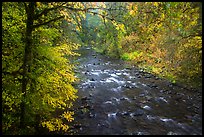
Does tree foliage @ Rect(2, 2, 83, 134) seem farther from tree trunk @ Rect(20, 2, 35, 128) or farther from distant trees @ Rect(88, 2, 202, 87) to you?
distant trees @ Rect(88, 2, 202, 87)

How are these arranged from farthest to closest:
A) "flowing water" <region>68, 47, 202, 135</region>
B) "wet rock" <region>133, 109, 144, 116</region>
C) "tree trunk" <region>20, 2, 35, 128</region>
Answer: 1. "wet rock" <region>133, 109, 144, 116</region>
2. "flowing water" <region>68, 47, 202, 135</region>
3. "tree trunk" <region>20, 2, 35, 128</region>

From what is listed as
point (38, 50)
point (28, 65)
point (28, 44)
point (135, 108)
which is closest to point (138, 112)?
point (135, 108)

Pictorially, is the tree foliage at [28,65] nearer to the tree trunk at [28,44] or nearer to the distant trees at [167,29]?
the tree trunk at [28,44]

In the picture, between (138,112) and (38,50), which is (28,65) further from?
(138,112)

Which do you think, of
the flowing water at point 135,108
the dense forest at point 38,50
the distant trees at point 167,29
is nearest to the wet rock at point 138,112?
the flowing water at point 135,108

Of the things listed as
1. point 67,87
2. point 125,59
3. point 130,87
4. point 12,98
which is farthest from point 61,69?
point 125,59

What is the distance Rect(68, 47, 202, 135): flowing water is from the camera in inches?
472

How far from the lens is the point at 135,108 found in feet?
48.9

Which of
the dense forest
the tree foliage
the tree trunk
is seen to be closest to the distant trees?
the dense forest

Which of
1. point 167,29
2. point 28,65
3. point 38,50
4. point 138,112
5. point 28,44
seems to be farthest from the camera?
point 167,29

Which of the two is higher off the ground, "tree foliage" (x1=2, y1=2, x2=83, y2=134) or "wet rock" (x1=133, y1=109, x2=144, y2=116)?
"tree foliage" (x1=2, y1=2, x2=83, y2=134)

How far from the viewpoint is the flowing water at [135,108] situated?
11984 mm

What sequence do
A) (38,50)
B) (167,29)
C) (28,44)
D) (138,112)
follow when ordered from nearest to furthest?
1. (28,44)
2. (38,50)
3. (138,112)
4. (167,29)

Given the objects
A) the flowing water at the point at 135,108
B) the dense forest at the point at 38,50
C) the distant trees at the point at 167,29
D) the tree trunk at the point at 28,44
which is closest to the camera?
the distant trees at the point at 167,29
